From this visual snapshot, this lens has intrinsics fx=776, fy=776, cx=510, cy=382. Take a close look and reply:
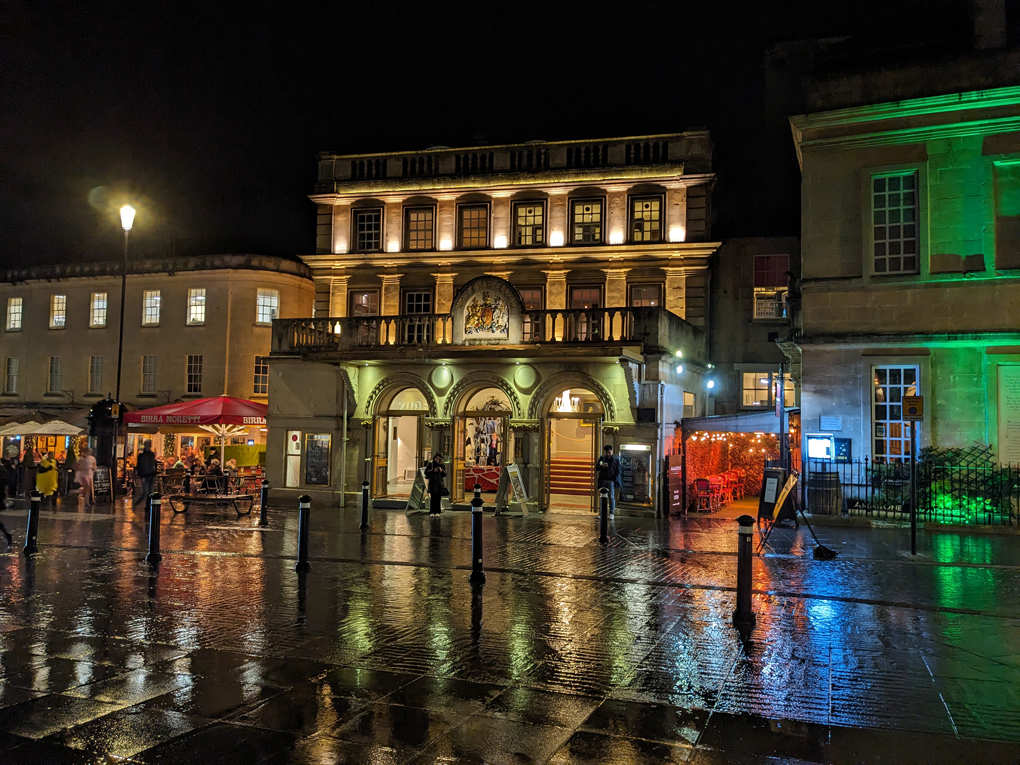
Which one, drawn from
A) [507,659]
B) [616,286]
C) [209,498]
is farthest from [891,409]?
[209,498]

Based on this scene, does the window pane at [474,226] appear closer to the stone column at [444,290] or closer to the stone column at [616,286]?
the stone column at [444,290]

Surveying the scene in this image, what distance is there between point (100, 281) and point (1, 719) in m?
33.4

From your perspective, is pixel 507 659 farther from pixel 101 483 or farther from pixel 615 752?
pixel 101 483

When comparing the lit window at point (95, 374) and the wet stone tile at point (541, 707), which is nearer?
the wet stone tile at point (541, 707)

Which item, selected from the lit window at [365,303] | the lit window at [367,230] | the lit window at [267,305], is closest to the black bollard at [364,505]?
the lit window at [365,303]

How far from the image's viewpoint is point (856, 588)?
10.8m

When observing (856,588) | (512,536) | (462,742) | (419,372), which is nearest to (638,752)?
(462,742)

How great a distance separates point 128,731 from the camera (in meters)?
5.48

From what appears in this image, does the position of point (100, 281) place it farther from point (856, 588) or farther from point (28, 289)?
point (856, 588)

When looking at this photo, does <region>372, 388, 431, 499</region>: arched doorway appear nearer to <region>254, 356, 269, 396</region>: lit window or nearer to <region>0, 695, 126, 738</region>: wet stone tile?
<region>254, 356, 269, 396</region>: lit window

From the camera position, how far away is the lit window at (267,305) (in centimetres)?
3275

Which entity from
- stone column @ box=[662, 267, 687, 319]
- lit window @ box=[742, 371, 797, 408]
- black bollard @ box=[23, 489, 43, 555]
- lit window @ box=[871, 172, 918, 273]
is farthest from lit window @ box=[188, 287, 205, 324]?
lit window @ box=[871, 172, 918, 273]

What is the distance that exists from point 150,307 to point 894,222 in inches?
1151

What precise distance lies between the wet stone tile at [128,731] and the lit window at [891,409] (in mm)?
16657
